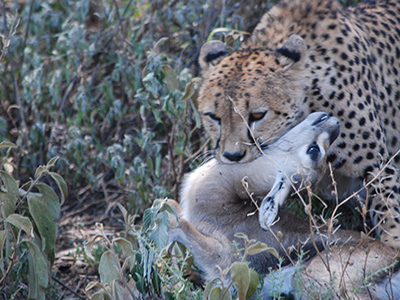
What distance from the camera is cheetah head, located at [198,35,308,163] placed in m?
3.41

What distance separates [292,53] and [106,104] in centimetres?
184

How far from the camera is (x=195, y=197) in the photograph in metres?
3.59

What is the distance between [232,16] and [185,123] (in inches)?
63.2

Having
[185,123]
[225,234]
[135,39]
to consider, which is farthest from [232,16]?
[225,234]

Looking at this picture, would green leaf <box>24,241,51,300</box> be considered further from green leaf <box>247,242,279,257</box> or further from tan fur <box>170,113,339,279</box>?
green leaf <box>247,242,279,257</box>

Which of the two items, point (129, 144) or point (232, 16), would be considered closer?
point (129, 144)

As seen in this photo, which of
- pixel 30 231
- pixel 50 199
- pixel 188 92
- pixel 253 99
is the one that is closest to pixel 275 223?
pixel 253 99

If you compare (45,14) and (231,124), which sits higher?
(45,14)

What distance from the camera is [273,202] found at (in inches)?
118

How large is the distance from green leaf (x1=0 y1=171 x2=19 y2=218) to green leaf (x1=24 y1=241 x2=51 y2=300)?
225 mm

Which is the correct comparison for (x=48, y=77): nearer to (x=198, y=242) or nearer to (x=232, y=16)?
(x=232, y=16)

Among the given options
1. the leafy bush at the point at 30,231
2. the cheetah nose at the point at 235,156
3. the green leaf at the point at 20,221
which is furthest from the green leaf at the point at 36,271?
the cheetah nose at the point at 235,156

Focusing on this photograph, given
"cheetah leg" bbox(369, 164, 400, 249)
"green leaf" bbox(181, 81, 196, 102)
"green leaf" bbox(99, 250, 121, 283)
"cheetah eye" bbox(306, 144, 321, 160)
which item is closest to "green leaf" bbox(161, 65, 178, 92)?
"green leaf" bbox(181, 81, 196, 102)

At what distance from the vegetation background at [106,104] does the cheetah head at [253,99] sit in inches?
11.9
